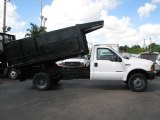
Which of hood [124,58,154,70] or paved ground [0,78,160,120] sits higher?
hood [124,58,154,70]

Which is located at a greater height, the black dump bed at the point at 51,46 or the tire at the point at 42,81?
the black dump bed at the point at 51,46

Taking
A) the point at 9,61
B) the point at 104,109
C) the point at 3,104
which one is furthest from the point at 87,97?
the point at 9,61

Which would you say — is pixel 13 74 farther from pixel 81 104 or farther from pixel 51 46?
pixel 81 104

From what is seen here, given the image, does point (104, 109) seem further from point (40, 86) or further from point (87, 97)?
point (40, 86)

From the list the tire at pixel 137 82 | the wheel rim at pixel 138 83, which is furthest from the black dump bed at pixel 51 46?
the wheel rim at pixel 138 83

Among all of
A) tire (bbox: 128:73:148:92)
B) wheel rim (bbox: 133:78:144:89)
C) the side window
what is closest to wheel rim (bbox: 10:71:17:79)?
the side window

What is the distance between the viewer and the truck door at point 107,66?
43.3ft

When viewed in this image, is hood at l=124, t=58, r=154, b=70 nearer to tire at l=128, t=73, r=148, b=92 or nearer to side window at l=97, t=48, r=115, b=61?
tire at l=128, t=73, r=148, b=92

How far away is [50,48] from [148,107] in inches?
221

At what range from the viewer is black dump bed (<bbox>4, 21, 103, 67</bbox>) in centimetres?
1321

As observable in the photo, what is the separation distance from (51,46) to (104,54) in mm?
2363

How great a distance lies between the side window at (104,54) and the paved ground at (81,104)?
55.4 inches

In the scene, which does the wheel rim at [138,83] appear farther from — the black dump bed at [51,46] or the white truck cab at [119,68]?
the black dump bed at [51,46]

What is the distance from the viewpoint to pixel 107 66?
1325 centimetres
